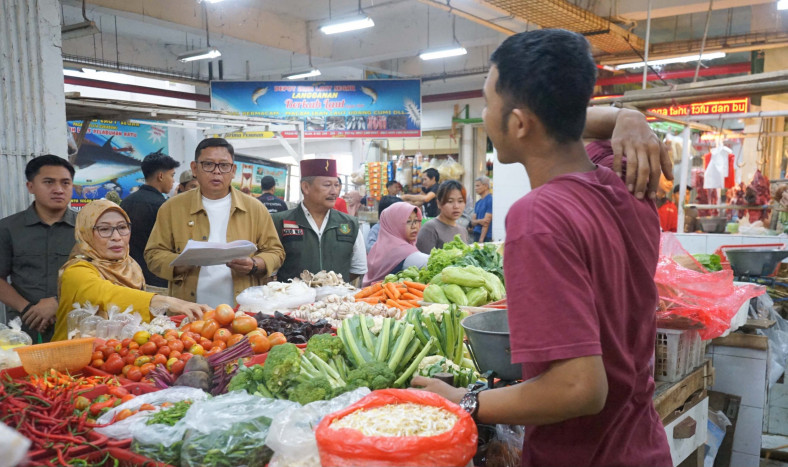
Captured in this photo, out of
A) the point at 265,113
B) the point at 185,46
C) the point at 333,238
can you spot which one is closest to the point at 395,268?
the point at 333,238

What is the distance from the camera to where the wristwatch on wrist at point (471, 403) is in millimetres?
1431

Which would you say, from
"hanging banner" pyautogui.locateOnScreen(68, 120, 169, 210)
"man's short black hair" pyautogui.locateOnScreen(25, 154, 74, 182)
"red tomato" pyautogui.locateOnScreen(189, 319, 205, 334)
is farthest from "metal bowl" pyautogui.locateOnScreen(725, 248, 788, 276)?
"hanging banner" pyautogui.locateOnScreen(68, 120, 169, 210)

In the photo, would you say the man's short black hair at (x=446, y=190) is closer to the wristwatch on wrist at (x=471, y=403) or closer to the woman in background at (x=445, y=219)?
the woman in background at (x=445, y=219)

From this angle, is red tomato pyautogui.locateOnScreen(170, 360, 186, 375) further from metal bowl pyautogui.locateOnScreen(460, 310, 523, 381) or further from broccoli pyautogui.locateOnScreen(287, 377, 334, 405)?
metal bowl pyautogui.locateOnScreen(460, 310, 523, 381)

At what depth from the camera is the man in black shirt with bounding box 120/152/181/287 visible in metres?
5.75

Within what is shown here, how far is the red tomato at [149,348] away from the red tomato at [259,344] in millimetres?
455

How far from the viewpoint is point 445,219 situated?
6.41 metres

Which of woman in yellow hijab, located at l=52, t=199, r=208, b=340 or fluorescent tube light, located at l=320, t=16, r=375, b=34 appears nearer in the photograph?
woman in yellow hijab, located at l=52, t=199, r=208, b=340

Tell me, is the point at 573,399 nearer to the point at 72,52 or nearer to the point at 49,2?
the point at 49,2

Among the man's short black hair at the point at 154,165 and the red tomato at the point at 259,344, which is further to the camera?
the man's short black hair at the point at 154,165

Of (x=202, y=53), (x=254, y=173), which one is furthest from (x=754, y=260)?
(x=202, y=53)

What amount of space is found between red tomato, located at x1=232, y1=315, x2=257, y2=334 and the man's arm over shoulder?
1475 millimetres

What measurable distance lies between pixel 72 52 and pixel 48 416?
1285 centimetres

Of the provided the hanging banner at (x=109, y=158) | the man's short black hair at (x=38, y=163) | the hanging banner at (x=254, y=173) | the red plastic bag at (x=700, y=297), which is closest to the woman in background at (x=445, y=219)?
the red plastic bag at (x=700, y=297)
